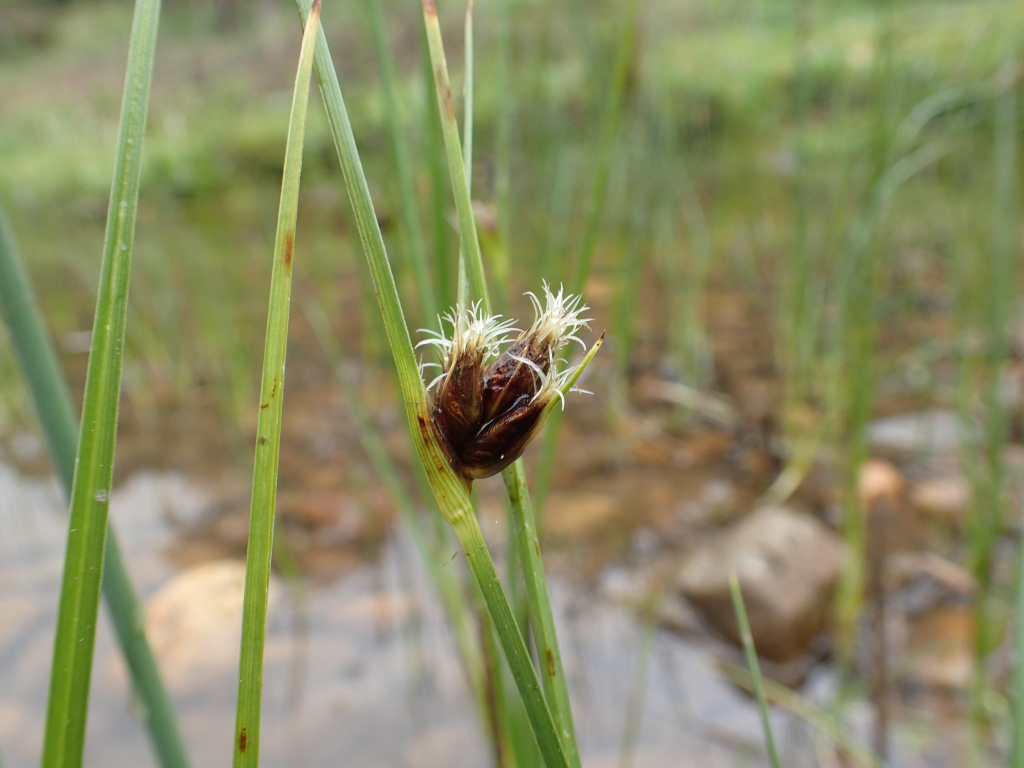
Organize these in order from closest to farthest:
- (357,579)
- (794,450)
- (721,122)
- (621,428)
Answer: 1. (357,579)
2. (794,450)
3. (621,428)
4. (721,122)

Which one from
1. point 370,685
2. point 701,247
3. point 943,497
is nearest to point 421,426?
point 370,685

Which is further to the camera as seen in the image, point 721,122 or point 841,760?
point 721,122

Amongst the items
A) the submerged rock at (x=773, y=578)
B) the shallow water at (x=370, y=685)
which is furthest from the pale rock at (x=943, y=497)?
the shallow water at (x=370, y=685)

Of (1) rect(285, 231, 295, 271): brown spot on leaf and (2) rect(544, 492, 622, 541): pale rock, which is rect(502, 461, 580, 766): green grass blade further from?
(2) rect(544, 492, 622, 541): pale rock

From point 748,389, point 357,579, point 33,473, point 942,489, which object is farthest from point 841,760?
point 33,473

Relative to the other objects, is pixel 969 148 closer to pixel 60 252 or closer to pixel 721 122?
pixel 721 122

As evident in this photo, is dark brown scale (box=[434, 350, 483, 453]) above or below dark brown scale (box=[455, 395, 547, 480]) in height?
above

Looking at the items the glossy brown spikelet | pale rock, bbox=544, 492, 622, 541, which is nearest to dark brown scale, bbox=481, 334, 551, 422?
the glossy brown spikelet
